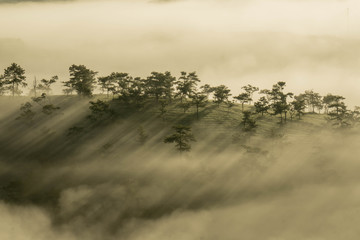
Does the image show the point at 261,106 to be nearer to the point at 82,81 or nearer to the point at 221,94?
the point at 221,94

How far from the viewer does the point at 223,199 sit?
307 feet

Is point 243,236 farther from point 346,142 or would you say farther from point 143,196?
point 346,142

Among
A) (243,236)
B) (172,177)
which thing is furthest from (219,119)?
(243,236)

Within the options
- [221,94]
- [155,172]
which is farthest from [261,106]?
[155,172]

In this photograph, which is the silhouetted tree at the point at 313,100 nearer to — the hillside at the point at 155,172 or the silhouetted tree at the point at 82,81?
the hillside at the point at 155,172

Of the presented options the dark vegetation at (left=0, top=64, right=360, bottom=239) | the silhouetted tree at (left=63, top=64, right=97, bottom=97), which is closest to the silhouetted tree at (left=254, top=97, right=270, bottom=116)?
the dark vegetation at (left=0, top=64, right=360, bottom=239)

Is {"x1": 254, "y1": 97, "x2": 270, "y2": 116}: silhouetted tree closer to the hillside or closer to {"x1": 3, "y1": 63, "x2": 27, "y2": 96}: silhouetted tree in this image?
the hillside

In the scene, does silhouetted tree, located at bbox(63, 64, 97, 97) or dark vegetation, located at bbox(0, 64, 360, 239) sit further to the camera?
silhouetted tree, located at bbox(63, 64, 97, 97)

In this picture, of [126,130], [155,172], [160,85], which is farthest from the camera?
[160,85]

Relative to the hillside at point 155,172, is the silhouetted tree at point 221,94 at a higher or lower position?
higher

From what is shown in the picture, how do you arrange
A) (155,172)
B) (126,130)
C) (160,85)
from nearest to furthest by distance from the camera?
(155,172) → (126,130) → (160,85)

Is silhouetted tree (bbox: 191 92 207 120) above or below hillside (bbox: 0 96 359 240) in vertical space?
above

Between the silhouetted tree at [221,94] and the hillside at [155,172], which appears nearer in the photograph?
the hillside at [155,172]

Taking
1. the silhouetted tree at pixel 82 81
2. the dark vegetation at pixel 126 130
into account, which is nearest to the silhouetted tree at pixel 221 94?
the dark vegetation at pixel 126 130
